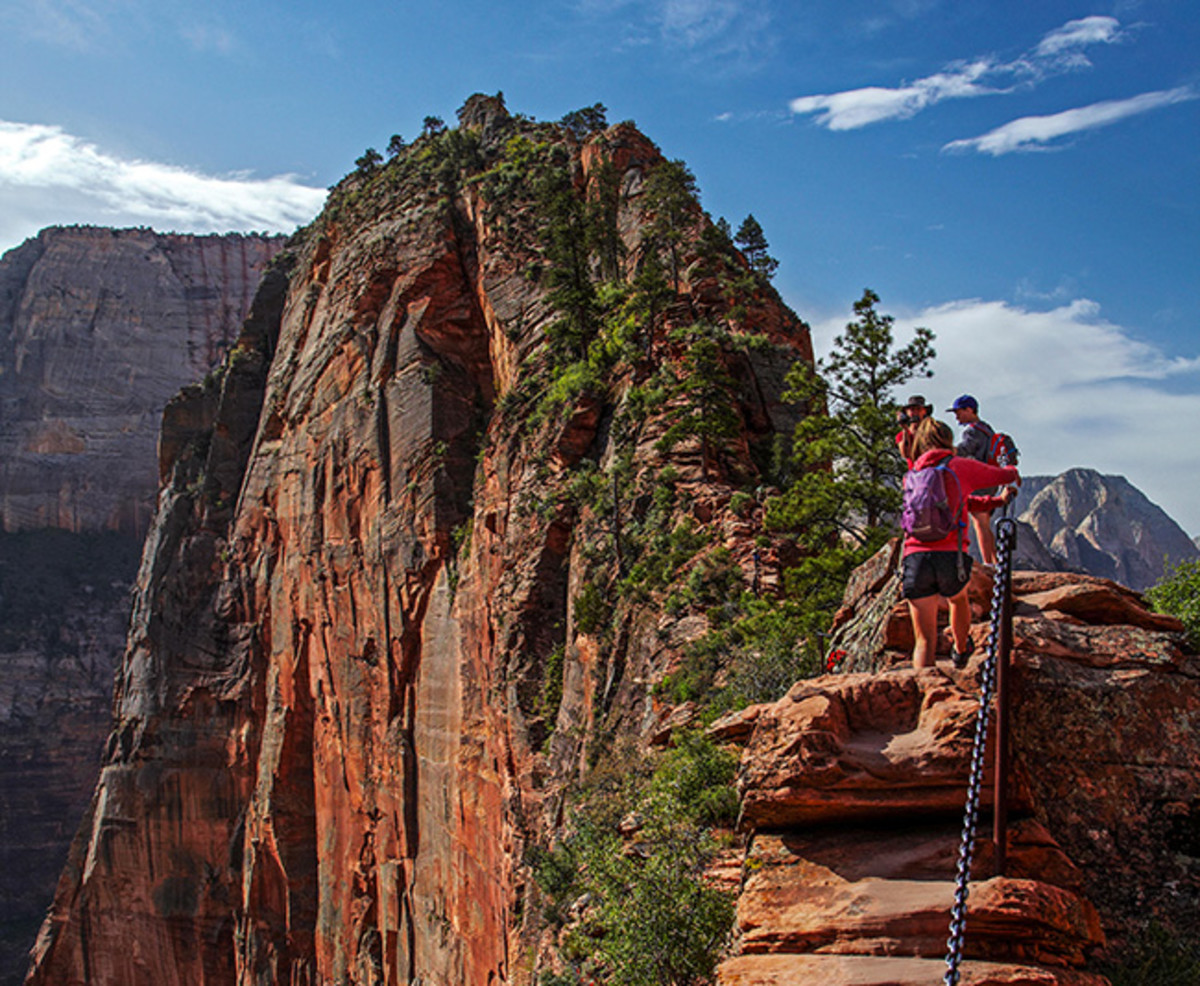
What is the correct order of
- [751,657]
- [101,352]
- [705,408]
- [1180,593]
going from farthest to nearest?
[101,352] < [705,408] < [751,657] < [1180,593]

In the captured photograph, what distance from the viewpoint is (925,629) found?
9.67 meters

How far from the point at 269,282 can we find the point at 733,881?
66349 mm

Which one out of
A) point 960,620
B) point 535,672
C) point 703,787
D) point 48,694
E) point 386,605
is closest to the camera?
point 960,620

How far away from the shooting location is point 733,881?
11.0 meters

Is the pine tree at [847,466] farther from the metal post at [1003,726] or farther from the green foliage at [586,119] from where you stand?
the green foliage at [586,119]

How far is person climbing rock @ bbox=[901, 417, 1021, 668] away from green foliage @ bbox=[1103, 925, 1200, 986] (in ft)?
8.70

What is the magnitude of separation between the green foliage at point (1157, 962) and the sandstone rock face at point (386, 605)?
11.8 meters

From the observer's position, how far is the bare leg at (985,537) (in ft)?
35.0

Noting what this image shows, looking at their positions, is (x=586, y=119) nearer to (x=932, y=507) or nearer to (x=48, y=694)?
(x=932, y=507)

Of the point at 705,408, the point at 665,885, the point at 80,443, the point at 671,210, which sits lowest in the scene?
the point at 665,885

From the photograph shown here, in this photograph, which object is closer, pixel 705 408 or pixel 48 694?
pixel 705 408

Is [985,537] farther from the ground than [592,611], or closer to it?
farther from the ground

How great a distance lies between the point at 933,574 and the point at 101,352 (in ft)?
455

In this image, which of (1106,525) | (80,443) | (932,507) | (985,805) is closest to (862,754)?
(985,805)
